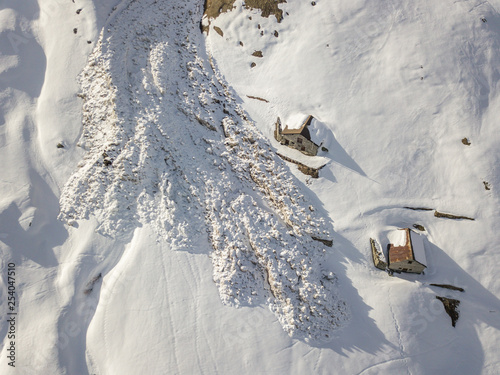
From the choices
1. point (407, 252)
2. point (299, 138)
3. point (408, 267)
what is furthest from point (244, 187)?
point (408, 267)

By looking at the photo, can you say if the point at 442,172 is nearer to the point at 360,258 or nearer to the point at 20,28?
the point at 360,258

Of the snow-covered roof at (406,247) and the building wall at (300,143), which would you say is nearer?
the snow-covered roof at (406,247)

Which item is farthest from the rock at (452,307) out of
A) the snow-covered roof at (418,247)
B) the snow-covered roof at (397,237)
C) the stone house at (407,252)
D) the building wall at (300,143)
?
the building wall at (300,143)

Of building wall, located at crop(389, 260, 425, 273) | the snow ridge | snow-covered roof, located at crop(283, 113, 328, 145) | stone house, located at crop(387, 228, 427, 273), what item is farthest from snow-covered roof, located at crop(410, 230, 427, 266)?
snow-covered roof, located at crop(283, 113, 328, 145)

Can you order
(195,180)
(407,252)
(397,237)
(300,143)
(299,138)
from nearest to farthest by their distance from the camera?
1. (407,252)
2. (397,237)
3. (299,138)
4. (195,180)
5. (300,143)

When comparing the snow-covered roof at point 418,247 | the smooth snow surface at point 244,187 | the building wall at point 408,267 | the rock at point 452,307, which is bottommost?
the rock at point 452,307

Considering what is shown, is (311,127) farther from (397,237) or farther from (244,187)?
(397,237)

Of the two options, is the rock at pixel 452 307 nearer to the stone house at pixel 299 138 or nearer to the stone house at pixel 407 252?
the stone house at pixel 407 252

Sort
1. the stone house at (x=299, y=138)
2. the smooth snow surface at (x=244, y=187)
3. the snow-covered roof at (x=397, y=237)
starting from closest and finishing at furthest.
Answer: the smooth snow surface at (x=244, y=187) < the snow-covered roof at (x=397, y=237) < the stone house at (x=299, y=138)
